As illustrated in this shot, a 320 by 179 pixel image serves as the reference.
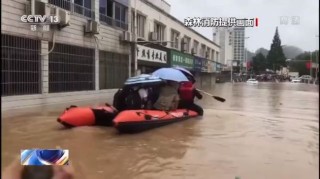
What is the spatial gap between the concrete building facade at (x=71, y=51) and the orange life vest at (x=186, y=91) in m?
5.48

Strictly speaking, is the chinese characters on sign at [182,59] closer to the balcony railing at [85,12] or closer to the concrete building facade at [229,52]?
the balcony railing at [85,12]

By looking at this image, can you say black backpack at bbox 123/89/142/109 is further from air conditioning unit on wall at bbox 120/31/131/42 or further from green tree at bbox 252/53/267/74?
green tree at bbox 252/53/267/74

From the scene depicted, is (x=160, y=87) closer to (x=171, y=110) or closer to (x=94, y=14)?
(x=171, y=110)

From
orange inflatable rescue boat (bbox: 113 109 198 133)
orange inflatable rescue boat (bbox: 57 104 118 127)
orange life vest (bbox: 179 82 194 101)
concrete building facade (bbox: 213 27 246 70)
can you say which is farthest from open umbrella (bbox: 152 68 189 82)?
concrete building facade (bbox: 213 27 246 70)

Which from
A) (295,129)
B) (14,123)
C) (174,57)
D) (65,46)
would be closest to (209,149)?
(295,129)

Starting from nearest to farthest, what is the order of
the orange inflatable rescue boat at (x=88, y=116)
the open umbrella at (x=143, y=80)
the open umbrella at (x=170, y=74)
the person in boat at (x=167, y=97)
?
the orange inflatable rescue boat at (x=88, y=116), the open umbrella at (x=143, y=80), the person in boat at (x=167, y=97), the open umbrella at (x=170, y=74)

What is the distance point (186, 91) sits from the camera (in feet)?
43.9

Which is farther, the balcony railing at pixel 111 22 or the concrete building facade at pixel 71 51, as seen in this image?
the balcony railing at pixel 111 22

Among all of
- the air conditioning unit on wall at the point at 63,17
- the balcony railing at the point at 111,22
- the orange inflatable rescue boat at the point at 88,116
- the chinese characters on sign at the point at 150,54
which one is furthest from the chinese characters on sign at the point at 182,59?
the orange inflatable rescue boat at the point at 88,116

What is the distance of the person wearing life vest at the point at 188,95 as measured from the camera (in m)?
13.2

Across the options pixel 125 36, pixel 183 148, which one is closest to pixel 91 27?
pixel 125 36

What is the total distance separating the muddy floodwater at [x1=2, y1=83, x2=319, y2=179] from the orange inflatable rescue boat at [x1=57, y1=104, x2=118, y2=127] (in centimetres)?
19

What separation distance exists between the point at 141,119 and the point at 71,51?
9807 millimetres

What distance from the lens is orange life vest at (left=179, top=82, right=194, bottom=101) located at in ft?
43.0
